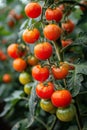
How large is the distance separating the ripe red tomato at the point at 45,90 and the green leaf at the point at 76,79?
0.31 ft

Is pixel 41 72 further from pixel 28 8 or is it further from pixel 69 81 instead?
pixel 28 8

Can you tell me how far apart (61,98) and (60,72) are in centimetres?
12

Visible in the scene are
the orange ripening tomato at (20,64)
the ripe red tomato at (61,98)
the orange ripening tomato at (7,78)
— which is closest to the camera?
the ripe red tomato at (61,98)

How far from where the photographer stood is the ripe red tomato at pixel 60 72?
1.49m

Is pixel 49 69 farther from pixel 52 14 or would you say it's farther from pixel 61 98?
pixel 52 14

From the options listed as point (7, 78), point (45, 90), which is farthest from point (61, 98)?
point (7, 78)

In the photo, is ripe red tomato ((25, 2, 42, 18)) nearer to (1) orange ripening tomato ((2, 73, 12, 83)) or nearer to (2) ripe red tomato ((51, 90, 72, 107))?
(2) ripe red tomato ((51, 90, 72, 107))

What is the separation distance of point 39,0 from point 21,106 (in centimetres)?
103

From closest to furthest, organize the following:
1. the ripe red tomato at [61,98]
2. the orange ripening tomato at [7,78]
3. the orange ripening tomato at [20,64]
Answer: the ripe red tomato at [61,98] < the orange ripening tomato at [20,64] < the orange ripening tomato at [7,78]

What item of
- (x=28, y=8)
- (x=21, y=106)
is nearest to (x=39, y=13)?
(x=28, y=8)

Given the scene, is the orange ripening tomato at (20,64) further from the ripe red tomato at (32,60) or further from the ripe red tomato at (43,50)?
the ripe red tomato at (43,50)

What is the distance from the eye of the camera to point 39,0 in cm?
175

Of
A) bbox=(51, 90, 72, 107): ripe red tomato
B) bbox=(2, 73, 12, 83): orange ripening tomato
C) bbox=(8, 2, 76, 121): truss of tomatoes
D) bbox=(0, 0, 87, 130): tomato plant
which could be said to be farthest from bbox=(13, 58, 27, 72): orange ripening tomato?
bbox=(2, 73, 12, 83): orange ripening tomato

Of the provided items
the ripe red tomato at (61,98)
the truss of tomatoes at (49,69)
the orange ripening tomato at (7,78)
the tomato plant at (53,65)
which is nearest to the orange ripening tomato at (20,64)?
the tomato plant at (53,65)
